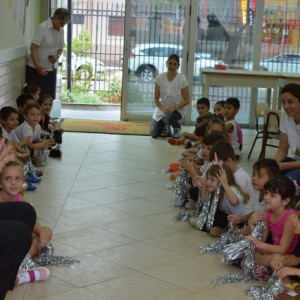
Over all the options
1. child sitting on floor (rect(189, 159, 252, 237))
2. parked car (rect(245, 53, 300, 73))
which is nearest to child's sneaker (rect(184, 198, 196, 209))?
child sitting on floor (rect(189, 159, 252, 237))

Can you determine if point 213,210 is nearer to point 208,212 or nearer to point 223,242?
point 208,212

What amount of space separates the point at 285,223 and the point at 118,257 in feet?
3.35

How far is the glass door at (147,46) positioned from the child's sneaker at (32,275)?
278 inches

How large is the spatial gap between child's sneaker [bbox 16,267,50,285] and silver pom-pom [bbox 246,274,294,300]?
1070 millimetres

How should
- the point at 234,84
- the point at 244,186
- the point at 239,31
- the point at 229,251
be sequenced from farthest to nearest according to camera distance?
the point at 239,31, the point at 234,84, the point at 244,186, the point at 229,251

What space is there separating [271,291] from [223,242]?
882 mm

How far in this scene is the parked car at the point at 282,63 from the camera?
10859 millimetres

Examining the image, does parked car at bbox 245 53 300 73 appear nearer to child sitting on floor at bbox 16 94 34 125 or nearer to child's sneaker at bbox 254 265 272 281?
child sitting on floor at bbox 16 94 34 125

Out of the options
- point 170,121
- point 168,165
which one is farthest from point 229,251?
point 170,121

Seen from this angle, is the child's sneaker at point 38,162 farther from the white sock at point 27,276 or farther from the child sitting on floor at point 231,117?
the white sock at point 27,276

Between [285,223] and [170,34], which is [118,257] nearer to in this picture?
[285,223]

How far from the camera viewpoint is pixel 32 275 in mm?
3789

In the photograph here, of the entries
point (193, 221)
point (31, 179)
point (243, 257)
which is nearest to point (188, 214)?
point (193, 221)

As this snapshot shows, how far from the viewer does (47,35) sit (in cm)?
911
